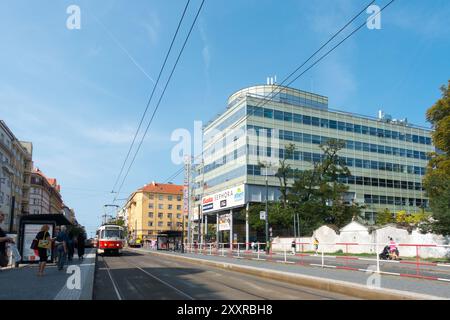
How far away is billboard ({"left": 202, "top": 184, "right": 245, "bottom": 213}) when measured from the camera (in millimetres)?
58878

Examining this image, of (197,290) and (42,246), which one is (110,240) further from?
(197,290)

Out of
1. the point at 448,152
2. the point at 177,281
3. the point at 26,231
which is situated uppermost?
the point at 448,152

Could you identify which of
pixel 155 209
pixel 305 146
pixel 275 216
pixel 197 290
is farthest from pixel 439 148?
pixel 155 209

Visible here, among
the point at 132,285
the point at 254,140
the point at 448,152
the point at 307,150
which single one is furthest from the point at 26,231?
the point at 307,150

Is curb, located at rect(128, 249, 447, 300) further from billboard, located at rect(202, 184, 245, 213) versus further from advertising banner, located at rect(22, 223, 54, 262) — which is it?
billboard, located at rect(202, 184, 245, 213)

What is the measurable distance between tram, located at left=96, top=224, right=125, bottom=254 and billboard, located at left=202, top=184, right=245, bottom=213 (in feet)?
67.9

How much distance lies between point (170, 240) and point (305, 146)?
2380 cm

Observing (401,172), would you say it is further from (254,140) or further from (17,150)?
(17,150)

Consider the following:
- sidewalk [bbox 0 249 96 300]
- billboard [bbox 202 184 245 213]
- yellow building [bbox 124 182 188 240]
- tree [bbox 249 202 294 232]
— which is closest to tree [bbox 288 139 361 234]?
tree [bbox 249 202 294 232]

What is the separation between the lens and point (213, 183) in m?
70.0

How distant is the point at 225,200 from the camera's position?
63969 mm

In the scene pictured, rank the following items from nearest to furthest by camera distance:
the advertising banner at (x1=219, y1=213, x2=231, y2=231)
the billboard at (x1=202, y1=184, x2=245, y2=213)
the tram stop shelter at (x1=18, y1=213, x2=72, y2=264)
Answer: the tram stop shelter at (x1=18, y1=213, x2=72, y2=264) → the billboard at (x1=202, y1=184, x2=245, y2=213) → the advertising banner at (x1=219, y1=213, x2=231, y2=231)
